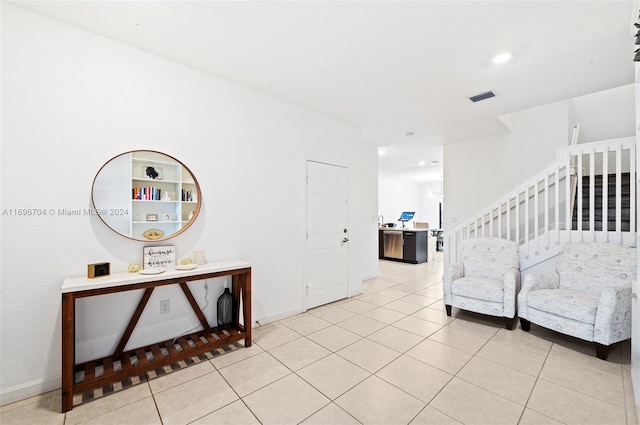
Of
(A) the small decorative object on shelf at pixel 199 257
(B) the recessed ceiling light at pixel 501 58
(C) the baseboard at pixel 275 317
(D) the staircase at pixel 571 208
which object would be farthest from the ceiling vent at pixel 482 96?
(A) the small decorative object on shelf at pixel 199 257

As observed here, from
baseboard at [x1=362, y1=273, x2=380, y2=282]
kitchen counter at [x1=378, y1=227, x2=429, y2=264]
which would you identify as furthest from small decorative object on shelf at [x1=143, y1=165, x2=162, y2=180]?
kitchen counter at [x1=378, y1=227, x2=429, y2=264]

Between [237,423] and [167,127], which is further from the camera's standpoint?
[167,127]

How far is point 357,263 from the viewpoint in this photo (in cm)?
460

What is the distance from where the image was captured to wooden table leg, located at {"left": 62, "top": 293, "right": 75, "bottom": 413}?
6.13ft

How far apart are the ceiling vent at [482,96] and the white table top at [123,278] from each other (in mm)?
3447

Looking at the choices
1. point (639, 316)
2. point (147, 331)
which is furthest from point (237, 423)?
point (639, 316)

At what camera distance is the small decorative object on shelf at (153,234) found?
2.53 m

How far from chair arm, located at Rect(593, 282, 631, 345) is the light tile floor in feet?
0.77

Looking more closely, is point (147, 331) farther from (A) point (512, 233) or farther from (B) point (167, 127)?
(A) point (512, 233)

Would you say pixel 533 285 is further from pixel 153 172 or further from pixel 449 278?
pixel 153 172

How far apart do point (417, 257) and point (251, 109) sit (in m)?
5.64

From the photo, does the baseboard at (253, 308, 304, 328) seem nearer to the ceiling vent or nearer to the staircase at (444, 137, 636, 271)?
the staircase at (444, 137, 636, 271)

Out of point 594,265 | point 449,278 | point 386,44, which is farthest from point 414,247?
point 386,44

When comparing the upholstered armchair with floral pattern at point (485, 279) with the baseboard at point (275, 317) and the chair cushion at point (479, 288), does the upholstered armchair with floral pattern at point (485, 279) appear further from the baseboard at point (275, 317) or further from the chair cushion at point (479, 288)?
the baseboard at point (275, 317)
